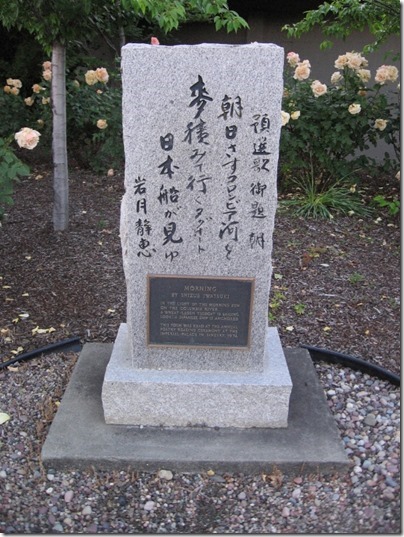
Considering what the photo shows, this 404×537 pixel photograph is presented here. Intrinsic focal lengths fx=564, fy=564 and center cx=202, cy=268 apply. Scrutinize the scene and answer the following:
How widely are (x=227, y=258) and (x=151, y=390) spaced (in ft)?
2.38

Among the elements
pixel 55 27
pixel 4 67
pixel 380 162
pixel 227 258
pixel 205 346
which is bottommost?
pixel 205 346

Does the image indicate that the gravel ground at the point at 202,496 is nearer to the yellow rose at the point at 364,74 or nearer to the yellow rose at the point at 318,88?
the yellow rose at the point at 318,88

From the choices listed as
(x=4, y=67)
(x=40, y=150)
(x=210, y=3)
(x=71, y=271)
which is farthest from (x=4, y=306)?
(x=4, y=67)

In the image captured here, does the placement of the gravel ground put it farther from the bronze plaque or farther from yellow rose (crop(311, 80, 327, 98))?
yellow rose (crop(311, 80, 327, 98))

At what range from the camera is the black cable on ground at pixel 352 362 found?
10.4ft

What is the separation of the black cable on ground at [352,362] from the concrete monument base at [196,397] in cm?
72

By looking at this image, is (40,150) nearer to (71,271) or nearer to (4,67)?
(4,67)

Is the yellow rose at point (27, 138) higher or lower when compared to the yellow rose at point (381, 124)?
lower

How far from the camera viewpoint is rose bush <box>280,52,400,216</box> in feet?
19.6

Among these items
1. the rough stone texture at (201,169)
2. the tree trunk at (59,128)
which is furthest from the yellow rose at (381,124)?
the rough stone texture at (201,169)

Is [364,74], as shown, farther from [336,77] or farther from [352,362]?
[352,362]

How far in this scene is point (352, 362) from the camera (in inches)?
129

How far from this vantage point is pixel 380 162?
26.6ft

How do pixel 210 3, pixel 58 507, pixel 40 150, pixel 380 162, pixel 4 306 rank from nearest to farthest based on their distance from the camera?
pixel 58 507
pixel 210 3
pixel 4 306
pixel 40 150
pixel 380 162
